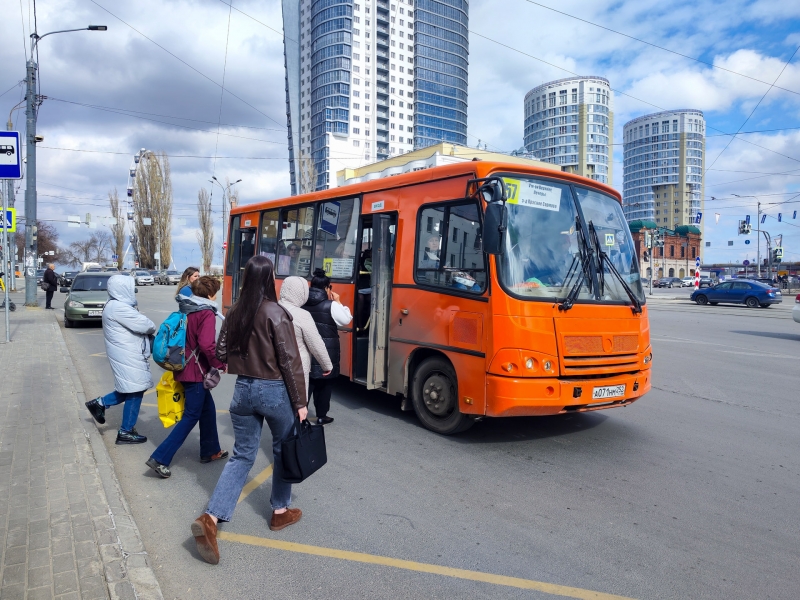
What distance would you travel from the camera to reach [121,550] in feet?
11.6

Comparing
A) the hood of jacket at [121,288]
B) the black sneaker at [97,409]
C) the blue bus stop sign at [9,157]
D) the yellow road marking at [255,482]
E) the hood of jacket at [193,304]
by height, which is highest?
the blue bus stop sign at [9,157]

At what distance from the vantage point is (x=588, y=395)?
5645mm

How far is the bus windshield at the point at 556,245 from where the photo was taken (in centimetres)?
567

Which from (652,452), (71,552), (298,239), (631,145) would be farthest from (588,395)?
(631,145)

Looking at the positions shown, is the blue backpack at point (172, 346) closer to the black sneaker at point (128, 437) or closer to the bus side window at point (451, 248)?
the black sneaker at point (128, 437)

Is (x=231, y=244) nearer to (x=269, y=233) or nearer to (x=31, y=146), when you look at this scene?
(x=269, y=233)

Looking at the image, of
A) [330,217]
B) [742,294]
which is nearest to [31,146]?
[330,217]

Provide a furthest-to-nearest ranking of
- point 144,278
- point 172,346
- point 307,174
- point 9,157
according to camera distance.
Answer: point 144,278 → point 307,174 → point 9,157 → point 172,346

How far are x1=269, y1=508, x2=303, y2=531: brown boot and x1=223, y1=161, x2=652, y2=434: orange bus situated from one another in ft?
7.21

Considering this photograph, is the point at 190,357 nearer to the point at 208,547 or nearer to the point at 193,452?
the point at 193,452

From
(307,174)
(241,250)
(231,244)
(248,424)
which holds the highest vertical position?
(307,174)

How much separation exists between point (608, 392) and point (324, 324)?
9.97 ft

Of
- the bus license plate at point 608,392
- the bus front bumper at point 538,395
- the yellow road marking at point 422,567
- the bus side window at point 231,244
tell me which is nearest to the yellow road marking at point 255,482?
the yellow road marking at point 422,567

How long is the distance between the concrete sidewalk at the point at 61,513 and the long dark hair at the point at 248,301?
140cm
